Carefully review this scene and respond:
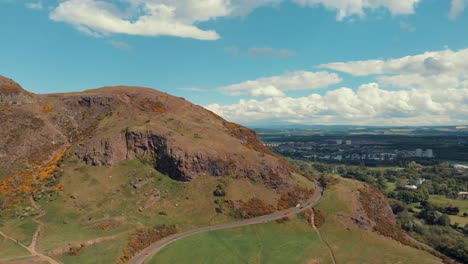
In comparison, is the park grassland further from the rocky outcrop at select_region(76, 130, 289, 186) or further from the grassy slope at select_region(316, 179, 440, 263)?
the rocky outcrop at select_region(76, 130, 289, 186)

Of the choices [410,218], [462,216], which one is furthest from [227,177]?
[462,216]

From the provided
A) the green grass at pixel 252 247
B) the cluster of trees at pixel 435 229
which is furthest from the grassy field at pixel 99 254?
the cluster of trees at pixel 435 229

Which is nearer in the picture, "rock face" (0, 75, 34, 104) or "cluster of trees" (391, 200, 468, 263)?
"cluster of trees" (391, 200, 468, 263)

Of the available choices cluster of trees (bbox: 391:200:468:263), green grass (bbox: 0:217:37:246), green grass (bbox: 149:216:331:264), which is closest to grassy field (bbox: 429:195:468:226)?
cluster of trees (bbox: 391:200:468:263)

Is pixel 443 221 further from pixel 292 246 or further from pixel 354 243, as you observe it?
pixel 292 246

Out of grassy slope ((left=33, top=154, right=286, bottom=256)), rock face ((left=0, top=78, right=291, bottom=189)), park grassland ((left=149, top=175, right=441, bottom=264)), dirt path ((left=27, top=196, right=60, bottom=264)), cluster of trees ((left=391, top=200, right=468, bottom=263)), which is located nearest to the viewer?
dirt path ((left=27, top=196, right=60, bottom=264))

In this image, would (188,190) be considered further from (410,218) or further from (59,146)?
(410,218)
